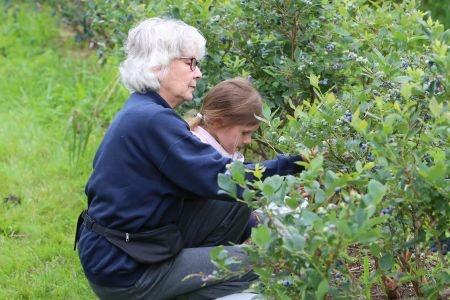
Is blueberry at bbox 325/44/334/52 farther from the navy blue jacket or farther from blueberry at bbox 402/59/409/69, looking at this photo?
the navy blue jacket

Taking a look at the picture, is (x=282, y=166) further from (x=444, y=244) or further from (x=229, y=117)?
(x=444, y=244)

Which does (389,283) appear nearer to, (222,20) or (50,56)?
(222,20)

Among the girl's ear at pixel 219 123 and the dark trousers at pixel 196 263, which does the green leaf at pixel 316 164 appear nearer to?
the dark trousers at pixel 196 263

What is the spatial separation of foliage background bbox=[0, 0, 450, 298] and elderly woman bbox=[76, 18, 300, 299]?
352mm

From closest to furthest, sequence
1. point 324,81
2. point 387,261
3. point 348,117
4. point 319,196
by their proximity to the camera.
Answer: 1. point 319,196
2. point 387,261
3. point 348,117
4. point 324,81

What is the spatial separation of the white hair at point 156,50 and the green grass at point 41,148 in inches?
51.6

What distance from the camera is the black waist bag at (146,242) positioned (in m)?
3.34

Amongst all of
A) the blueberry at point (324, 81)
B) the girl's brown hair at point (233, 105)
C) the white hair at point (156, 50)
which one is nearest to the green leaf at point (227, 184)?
the white hair at point (156, 50)

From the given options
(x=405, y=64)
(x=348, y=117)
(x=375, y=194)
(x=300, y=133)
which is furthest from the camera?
(x=405, y=64)

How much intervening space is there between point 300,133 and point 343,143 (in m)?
0.18

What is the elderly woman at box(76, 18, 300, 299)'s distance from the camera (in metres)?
3.20

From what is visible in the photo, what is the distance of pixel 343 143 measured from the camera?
3006 mm

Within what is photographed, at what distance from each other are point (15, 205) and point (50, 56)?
9.64ft

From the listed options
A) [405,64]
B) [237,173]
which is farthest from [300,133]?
[237,173]
